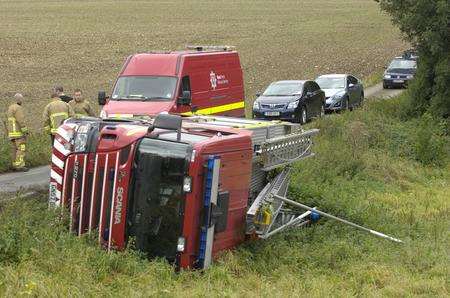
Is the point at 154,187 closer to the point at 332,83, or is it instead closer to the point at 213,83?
the point at 213,83

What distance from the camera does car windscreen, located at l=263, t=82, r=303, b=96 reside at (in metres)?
24.4

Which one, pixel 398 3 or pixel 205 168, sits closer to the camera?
pixel 205 168

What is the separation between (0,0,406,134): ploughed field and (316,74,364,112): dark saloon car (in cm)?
350

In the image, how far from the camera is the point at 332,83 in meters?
28.5

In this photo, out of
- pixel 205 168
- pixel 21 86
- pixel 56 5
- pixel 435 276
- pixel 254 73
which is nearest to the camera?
pixel 205 168

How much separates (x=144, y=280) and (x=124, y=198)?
3.98ft

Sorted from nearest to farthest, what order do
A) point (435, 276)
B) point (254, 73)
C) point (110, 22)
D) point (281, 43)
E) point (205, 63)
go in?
point (435, 276)
point (205, 63)
point (254, 73)
point (281, 43)
point (110, 22)

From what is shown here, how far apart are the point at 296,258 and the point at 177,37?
153 ft

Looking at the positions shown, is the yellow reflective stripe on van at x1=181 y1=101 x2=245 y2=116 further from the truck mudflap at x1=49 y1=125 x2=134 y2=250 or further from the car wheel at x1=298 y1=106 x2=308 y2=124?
the truck mudflap at x1=49 y1=125 x2=134 y2=250

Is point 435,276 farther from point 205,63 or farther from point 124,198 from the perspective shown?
point 205,63

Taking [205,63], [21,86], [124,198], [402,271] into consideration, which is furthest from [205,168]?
[21,86]

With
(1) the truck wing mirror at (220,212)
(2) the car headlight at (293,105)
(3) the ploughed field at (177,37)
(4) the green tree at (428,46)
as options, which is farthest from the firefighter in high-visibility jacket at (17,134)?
(4) the green tree at (428,46)

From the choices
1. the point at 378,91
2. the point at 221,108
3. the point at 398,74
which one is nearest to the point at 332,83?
the point at 378,91

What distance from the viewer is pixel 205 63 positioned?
1861 cm
